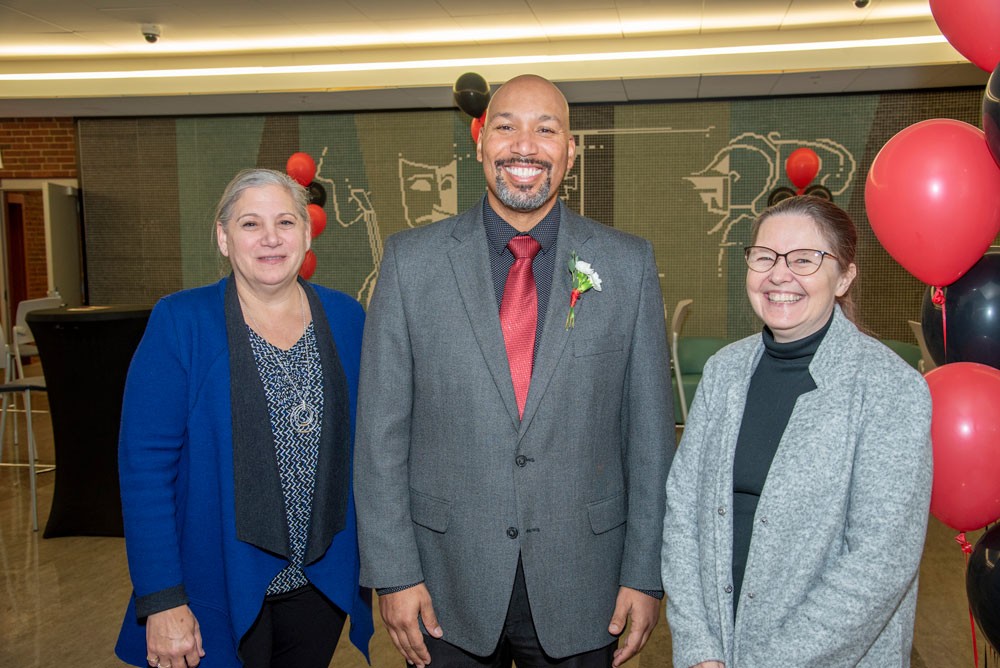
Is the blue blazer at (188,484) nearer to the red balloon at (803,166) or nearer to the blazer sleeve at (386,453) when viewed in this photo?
the blazer sleeve at (386,453)

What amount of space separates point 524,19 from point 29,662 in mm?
5500

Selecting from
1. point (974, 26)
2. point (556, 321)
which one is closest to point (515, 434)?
point (556, 321)

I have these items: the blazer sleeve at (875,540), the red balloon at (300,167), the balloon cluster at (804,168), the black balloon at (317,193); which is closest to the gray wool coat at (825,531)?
the blazer sleeve at (875,540)

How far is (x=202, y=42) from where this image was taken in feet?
23.9

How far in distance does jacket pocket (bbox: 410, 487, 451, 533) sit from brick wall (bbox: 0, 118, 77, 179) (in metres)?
8.61

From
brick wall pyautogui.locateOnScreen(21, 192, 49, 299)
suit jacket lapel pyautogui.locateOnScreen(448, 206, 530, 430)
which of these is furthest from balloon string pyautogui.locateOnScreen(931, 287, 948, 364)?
brick wall pyautogui.locateOnScreen(21, 192, 49, 299)

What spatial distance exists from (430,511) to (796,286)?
83 cm

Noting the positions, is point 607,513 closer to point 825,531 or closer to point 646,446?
point 646,446

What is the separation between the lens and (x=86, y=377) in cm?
Answer: 405

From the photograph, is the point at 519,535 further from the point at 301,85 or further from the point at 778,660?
the point at 301,85

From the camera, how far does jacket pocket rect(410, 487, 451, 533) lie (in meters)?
1.62

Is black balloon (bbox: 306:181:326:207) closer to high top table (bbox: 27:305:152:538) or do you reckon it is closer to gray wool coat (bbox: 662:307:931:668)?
high top table (bbox: 27:305:152:538)

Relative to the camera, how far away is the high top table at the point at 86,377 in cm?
402

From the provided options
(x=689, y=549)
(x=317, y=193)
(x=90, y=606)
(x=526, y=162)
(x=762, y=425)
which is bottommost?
(x=90, y=606)
